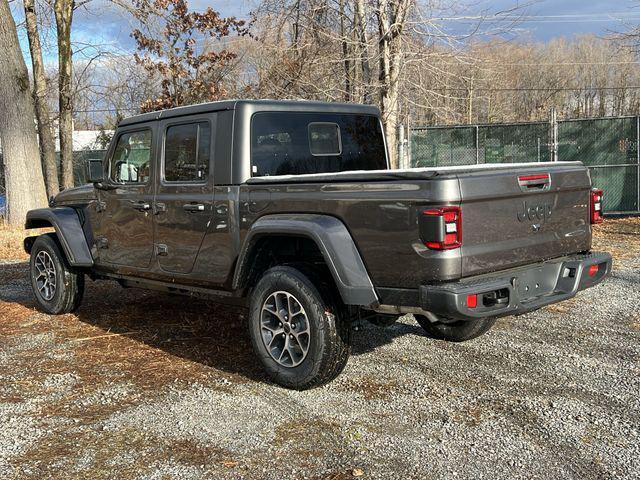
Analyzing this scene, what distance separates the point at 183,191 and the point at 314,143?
3.75 ft

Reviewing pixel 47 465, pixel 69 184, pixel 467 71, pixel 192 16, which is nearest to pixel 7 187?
pixel 69 184

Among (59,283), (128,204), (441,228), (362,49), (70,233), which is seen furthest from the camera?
(362,49)

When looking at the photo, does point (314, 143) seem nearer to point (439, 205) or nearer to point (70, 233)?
point (439, 205)

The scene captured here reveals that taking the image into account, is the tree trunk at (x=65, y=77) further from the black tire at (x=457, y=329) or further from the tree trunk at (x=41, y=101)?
the black tire at (x=457, y=329)

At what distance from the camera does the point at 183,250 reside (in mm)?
5078

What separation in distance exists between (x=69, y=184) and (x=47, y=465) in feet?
54.7

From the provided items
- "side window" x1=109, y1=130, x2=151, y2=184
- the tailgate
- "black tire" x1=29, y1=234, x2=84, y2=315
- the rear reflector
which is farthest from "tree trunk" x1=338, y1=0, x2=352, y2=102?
the rear reflector

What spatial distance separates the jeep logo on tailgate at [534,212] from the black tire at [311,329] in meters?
1.31

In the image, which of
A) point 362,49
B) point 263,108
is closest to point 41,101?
point 362,49

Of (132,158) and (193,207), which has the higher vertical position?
(132,158)

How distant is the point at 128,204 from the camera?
5641 mm

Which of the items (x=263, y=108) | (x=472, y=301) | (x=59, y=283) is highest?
(x=263, y=108)

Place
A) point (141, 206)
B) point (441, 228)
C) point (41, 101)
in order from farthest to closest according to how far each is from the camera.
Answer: point (41, 101), point (141, 206), point (441, 228)

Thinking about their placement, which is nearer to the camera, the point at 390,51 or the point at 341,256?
the point at 341,256
